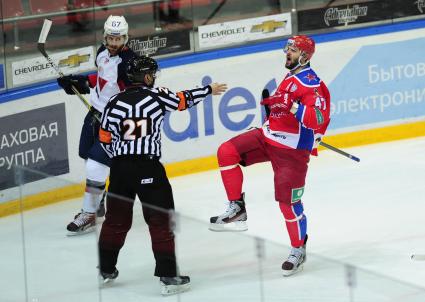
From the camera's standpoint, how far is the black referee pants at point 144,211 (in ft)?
14.6

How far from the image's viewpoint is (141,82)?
230 inches

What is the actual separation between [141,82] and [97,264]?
4.61ft

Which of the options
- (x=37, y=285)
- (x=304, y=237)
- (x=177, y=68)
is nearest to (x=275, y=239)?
(x=304, y=237)

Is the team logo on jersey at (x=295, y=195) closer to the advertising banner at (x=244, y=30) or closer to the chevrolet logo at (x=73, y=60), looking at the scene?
the chevrolet logo at (x=73, y=60)

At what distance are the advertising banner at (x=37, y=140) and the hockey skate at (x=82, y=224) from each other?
2.67 meters

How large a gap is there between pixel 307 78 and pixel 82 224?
2.04 m

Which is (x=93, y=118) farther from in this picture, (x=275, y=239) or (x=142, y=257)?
(x=142, y=257)

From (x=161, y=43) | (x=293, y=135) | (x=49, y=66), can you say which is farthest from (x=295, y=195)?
(x=161, y=43)

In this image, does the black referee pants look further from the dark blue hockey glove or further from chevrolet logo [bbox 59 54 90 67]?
chevrolet logo [bbox 59 54 90 67]

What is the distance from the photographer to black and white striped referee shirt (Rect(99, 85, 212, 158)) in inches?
227

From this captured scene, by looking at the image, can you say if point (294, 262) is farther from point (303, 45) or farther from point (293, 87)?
point (303, 45)

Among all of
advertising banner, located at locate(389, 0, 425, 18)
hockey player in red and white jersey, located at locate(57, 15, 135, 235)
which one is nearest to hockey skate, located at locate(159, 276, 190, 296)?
hockey player in red and white jersey, located at locate(57, 15, 135, 235)

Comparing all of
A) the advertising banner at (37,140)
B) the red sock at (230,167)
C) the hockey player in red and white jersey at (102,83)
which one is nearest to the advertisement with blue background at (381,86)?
the advertising banner at (37,140)

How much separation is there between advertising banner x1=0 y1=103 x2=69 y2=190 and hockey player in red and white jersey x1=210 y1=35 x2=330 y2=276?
163 centimetres
